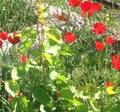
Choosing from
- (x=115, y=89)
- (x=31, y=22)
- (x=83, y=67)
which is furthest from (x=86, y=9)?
(x=31, y=22)

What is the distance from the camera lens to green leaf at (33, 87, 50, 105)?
261 cm

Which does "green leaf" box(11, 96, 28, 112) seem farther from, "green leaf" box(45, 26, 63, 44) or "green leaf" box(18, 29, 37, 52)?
"green leaf" box(45, 26, 63, 44)

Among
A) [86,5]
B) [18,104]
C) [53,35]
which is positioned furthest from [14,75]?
[86,5]

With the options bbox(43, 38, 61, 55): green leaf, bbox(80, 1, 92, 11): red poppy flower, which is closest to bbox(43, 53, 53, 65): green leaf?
bbox(43, 38, 61, 55): green leaf

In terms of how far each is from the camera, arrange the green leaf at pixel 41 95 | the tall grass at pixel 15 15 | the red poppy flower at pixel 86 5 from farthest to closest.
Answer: the tall grass at pixel 15 15, the red poppy flower at pixel 86 5, the green leaf at pixel 41 95

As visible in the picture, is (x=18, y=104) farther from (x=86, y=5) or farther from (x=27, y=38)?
(x=86, y=5)

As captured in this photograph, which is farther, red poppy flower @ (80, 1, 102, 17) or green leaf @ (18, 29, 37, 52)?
red poppy flower @ (80, 1, 102, 17)

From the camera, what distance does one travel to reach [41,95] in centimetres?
262

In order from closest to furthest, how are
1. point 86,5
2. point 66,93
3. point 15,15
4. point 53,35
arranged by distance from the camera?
point 53,35, point 66,93, point 86,5, point 15,15

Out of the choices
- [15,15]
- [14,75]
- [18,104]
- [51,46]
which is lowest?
[15,15]

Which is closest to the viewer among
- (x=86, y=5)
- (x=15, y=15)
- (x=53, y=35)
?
(x=53, y=35)

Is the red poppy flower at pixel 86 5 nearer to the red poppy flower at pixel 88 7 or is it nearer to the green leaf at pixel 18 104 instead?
the red poppy flower at pixel 88 7

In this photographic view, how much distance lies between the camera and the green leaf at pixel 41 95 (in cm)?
261

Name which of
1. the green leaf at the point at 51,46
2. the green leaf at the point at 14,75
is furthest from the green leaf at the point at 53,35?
the green leaf at the point at 14,75
